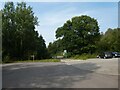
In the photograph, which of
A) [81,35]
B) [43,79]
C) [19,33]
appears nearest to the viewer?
[43,79]

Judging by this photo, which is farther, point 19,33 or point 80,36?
point 80,36

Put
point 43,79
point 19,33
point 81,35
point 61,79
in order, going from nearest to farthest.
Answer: point 61,79 → point 43,79 → point 19,33 → point 81,35

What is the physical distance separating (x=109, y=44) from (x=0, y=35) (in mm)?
46526

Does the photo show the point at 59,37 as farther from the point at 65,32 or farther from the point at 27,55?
the point at 27,55

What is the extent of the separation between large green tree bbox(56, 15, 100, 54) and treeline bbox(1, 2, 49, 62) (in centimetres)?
1689

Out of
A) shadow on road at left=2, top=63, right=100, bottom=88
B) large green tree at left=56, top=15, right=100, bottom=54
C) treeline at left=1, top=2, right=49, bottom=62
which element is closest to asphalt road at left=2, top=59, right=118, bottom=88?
shadow on road at left=2, top=63, right=100, bottom=88

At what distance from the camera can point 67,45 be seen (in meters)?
90.6

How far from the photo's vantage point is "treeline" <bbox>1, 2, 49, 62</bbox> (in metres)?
69.1

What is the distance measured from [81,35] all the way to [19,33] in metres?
27.1

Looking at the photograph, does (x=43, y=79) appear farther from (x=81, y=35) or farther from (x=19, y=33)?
(x=81, y=35)

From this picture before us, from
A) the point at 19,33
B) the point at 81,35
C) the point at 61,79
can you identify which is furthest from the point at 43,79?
the point at 81,35

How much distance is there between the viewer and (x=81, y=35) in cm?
9194

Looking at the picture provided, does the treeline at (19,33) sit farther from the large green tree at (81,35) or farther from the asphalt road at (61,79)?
the asphalt road at (61,79)

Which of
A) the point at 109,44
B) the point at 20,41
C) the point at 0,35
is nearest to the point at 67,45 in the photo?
the point at 109,44
